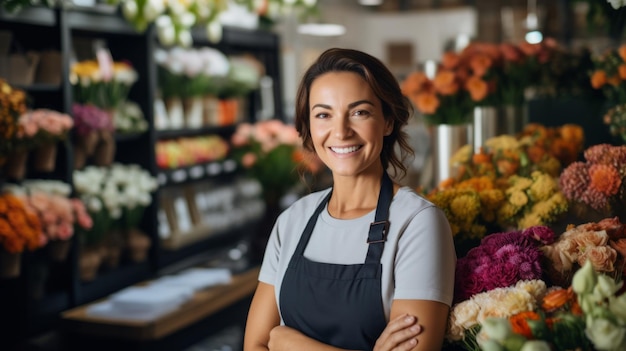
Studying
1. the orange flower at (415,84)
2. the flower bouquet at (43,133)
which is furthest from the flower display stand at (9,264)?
the orange flower at (415,84)

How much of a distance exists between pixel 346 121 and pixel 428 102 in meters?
1.54

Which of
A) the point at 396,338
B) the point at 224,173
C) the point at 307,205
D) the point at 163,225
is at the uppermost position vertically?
the point at 307,205

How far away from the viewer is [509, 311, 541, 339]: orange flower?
4.79ft

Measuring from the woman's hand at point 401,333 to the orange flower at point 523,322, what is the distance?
0.82ft

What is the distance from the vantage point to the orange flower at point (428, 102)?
343 cm

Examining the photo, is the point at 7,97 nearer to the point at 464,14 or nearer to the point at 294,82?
the point at 294,82

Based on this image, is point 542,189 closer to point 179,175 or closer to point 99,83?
point 99,83

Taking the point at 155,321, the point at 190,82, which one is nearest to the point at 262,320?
the point at 155,321

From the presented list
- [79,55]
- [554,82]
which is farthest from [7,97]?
[554,82]

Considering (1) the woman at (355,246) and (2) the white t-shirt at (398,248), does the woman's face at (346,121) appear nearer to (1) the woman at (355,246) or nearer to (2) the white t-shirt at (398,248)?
(1) the woman at (355,246)

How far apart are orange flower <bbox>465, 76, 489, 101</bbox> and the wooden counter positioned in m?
1.92

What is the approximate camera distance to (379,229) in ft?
6.32

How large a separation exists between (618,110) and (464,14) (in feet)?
24.1

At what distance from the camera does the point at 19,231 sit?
3.68m
